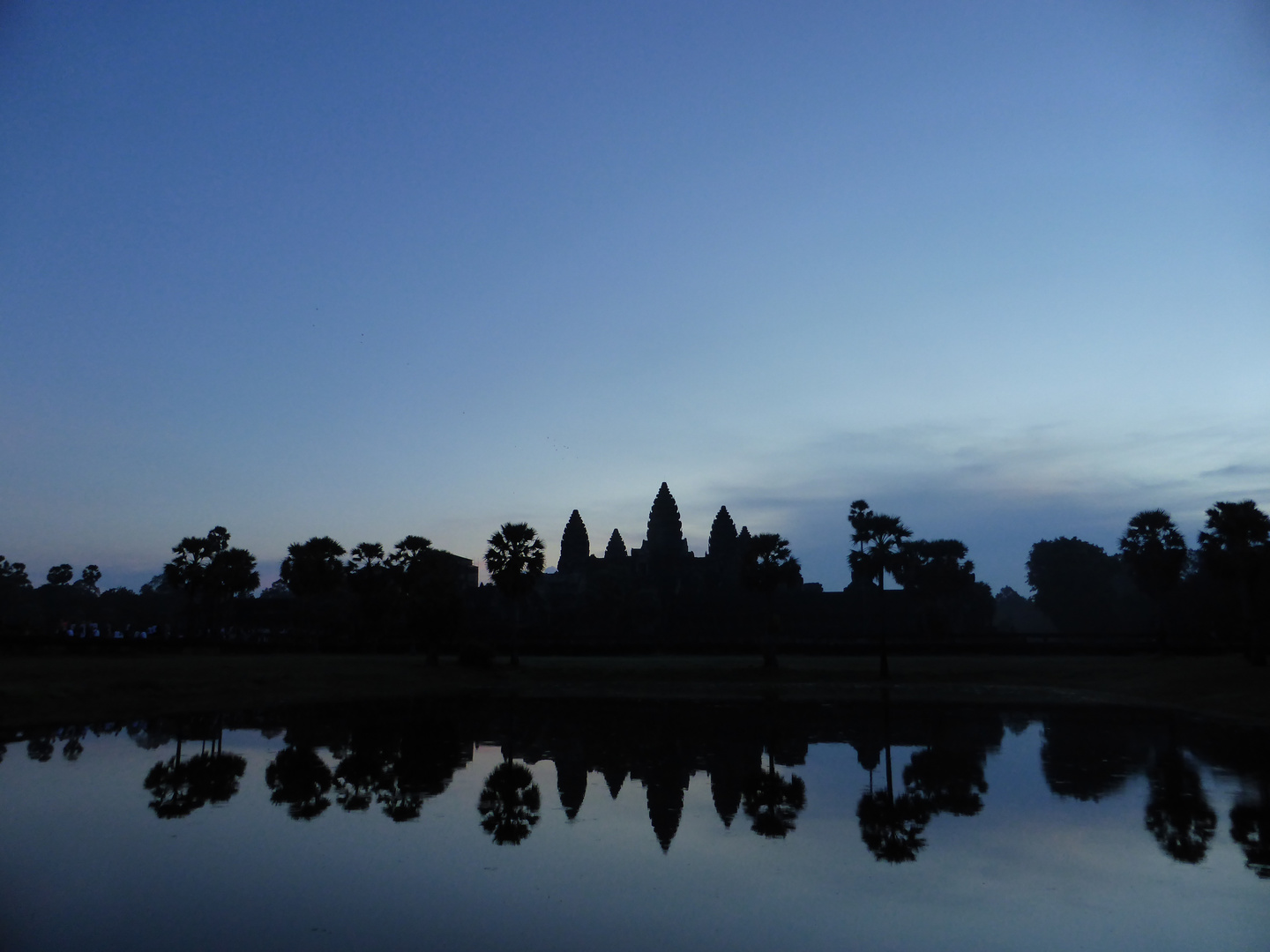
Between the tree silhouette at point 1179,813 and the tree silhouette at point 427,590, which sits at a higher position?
the tree silhouette at point 427,590

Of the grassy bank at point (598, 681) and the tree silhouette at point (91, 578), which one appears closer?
the grassy bank at point (598, 681)

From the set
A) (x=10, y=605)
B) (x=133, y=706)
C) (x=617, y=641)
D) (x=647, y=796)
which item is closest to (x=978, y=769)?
(x=647, y=796)

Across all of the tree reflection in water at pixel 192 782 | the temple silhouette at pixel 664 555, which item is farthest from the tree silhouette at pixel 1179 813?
the temple silhouette at pixel 664 555

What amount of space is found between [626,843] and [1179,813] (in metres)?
10.2

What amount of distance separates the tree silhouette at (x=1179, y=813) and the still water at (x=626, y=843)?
0.28ft

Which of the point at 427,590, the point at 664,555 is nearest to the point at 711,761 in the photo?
the point at 427,590

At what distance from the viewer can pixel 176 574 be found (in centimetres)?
7006

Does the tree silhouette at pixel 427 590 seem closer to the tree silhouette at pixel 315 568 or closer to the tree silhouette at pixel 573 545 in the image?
the tree silhouette at pixel 315 568

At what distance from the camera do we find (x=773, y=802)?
59.5 feet

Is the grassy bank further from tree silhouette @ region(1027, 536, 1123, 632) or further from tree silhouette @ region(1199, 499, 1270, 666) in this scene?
tree silhouette @ region(1027, 536, 1123, 632)

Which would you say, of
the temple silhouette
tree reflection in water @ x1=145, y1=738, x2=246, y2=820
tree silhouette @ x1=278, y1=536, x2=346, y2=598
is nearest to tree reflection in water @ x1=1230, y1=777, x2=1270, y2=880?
tree reflection in water @ x1=145, y1=738, x2=246, y2=820

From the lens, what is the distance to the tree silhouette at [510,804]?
1534 centimetres

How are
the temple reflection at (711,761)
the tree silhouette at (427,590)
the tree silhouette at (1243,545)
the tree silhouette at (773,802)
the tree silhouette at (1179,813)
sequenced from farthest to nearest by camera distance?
the tree silhouette at (427,590) → the tree silhouette at (1243,545) → the temple reflection at (711,761) → the tree silhouette at (773,802) → the tree silhouette at (1179,813)

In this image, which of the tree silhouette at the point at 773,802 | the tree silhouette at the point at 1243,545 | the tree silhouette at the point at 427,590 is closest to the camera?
the tree silhouette at the point at 773,802
